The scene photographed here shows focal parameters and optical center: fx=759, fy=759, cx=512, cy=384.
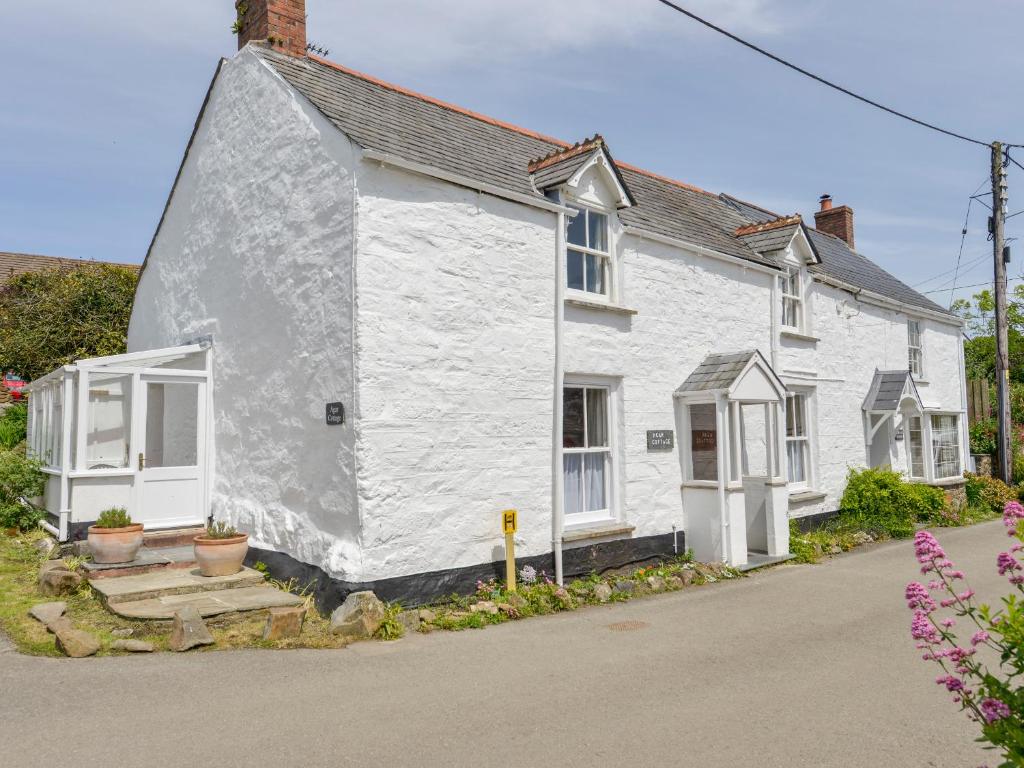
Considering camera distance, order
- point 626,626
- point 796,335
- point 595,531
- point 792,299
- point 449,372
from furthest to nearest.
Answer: point 792,299 < point 796,335 < point 595,531 < point 449,372 < point 626,626

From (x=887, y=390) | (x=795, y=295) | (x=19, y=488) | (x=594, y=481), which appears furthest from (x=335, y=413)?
(x=887, y=390)

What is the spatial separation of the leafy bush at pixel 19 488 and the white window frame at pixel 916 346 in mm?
19235

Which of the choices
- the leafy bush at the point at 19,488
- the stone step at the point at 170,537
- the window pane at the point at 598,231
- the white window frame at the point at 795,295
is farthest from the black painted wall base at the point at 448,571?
the white window frame at the point at 795,295

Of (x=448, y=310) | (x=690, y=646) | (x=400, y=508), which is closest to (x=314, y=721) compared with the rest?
(x=400, y=508)

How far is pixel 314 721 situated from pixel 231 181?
8623 millimetres

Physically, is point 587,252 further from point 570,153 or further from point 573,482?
point 573,482

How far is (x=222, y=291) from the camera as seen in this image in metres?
11.6

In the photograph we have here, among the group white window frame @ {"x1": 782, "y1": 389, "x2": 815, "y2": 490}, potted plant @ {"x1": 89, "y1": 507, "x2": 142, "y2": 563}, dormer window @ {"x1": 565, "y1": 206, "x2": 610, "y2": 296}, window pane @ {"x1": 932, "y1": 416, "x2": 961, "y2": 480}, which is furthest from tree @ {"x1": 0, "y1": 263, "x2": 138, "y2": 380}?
window pane @ {"x1": 932, "y1": 416, "x2": 961, "y2": 480}

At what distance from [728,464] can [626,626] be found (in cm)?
423

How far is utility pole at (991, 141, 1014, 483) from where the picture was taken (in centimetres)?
1902

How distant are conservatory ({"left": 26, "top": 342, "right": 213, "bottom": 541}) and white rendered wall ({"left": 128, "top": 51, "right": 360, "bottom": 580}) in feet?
1.59

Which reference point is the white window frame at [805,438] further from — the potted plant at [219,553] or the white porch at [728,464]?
the potted plant at [219,553]

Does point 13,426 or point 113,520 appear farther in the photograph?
point 13,426

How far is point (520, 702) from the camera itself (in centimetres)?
595
